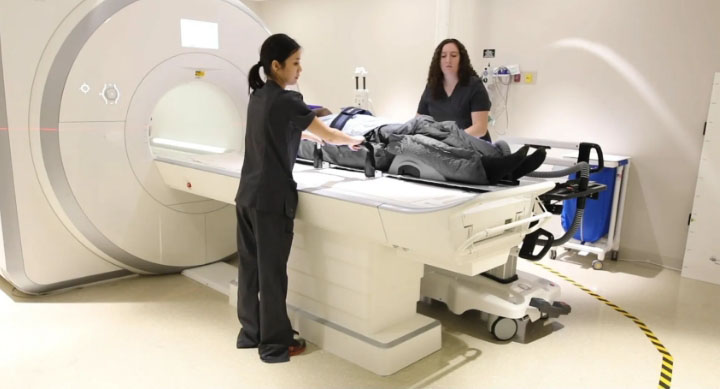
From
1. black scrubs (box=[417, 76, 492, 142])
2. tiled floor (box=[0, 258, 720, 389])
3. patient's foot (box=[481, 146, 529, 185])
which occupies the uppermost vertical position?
black scrubs (box=[417, 76, 492, 142])

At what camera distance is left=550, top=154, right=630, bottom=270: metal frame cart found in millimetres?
3854

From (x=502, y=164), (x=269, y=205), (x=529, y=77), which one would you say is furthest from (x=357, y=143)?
(x=529, y=77)

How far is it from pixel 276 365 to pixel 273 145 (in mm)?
952

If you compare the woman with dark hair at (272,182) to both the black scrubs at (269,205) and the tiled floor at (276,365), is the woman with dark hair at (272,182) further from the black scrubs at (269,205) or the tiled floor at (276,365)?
the tiled floor at (276,365)

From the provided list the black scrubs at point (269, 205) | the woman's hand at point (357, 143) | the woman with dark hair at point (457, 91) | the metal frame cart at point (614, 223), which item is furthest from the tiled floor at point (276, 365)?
the woman with dark hair at point (457, 91)

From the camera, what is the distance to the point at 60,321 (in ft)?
9.50

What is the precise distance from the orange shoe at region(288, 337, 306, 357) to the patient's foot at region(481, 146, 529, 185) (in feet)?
3.69

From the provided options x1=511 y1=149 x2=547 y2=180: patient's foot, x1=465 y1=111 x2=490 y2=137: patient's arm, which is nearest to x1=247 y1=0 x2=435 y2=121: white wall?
x1=465 y1=111 x2=490 y2=137: patient's arm

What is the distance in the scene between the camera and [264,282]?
2436mm

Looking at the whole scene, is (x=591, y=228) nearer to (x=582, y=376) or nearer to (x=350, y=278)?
(x=582, y=376)

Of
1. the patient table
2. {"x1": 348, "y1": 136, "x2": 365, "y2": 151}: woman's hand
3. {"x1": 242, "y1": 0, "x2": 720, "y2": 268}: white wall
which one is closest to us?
the patient table

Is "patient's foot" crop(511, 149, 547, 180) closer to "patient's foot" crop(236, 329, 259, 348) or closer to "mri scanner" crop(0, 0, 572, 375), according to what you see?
"mri scanner" crop(0, 0, 572, 375)

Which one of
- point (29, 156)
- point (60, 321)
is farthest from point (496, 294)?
point (29, 156)

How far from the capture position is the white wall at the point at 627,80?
3.73 meters
